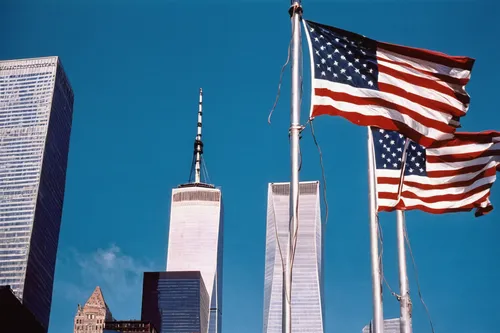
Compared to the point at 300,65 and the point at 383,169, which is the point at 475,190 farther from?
the point at 300,65

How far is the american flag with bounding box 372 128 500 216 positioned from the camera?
2892cm

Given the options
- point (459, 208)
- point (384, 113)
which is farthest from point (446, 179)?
point (384, 113)

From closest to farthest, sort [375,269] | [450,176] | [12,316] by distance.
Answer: [375,269]
[450,176]
[12,316]

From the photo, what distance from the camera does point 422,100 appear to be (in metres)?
24.4

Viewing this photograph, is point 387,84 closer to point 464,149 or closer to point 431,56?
point 431,56

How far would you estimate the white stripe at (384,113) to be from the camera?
22.5m

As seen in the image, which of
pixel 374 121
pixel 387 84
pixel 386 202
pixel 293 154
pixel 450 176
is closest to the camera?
pixel 293 154

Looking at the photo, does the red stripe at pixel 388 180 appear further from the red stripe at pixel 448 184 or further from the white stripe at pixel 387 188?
the red stripe at pixel 448 184

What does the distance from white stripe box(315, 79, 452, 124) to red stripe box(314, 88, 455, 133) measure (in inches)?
3.4

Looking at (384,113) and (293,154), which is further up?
(384,113)

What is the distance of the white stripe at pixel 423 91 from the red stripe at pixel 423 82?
0.07 m

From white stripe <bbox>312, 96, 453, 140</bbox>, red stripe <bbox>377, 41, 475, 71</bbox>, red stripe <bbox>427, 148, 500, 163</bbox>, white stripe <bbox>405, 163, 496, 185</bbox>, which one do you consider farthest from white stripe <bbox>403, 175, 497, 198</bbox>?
red stripe <bbox>377, 41, 475, 71</bbox>

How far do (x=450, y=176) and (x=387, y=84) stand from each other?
21.6 ft

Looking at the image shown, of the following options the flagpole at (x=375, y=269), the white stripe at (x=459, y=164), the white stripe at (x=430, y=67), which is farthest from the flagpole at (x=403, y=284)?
the white stripe at (x=430, y=67)
